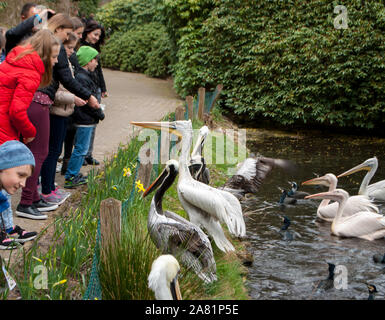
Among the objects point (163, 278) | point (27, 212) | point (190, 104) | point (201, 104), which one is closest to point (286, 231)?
point (27, 212)

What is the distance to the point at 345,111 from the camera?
13.1 meters

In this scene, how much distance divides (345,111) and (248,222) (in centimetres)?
730

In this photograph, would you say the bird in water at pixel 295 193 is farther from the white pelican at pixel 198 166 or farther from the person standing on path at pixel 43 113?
the person standing on path at pixel 43 113

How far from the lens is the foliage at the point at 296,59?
12.4 metres

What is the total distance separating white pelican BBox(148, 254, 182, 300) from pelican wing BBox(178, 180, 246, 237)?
1974 mm

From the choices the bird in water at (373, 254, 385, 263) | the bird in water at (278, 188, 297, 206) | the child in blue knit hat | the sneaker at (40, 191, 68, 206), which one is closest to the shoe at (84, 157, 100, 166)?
the sneaker at (40, 191, 68, 206)

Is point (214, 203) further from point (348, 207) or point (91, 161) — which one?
point (348, 207)

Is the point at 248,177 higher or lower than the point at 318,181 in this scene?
higher

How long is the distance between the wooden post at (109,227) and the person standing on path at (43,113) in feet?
4.34

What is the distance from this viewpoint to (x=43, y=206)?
519cm

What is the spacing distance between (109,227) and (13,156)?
890mm

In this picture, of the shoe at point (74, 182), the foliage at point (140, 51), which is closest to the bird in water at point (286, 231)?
the shoe at point (74, 182)

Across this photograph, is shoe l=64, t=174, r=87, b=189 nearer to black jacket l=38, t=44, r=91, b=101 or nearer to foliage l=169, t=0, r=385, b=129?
black jacket l=38, t=44, r=91, b=101
